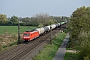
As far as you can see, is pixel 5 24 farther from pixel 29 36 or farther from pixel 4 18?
pixel 29 36

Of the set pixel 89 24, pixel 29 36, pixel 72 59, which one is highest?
pixel 89 24

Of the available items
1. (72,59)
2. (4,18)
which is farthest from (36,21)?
(72,59)

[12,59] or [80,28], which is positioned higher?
[80,28]

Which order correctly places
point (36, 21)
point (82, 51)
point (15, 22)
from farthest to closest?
1. point (15, 22)
2. point (36, 21)
3. point (82, 51)

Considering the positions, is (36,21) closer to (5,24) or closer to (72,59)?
(5,24)

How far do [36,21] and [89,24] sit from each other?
77.6 meters

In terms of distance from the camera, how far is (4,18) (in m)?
140

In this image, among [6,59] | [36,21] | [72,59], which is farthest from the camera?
[36,21]

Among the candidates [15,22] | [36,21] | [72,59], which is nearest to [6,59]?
[72,59]

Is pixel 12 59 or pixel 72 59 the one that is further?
pixel 72 59

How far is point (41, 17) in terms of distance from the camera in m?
118

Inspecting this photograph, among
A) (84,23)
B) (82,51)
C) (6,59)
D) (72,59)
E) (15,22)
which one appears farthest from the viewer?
(15,22)

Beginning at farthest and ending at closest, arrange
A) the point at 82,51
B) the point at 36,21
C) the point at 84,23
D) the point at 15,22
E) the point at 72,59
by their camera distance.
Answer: the point at 15,22
the point at 36,21
the point at 84,23
the point at 72,59
the point at 82,51

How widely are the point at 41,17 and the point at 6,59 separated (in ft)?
304
